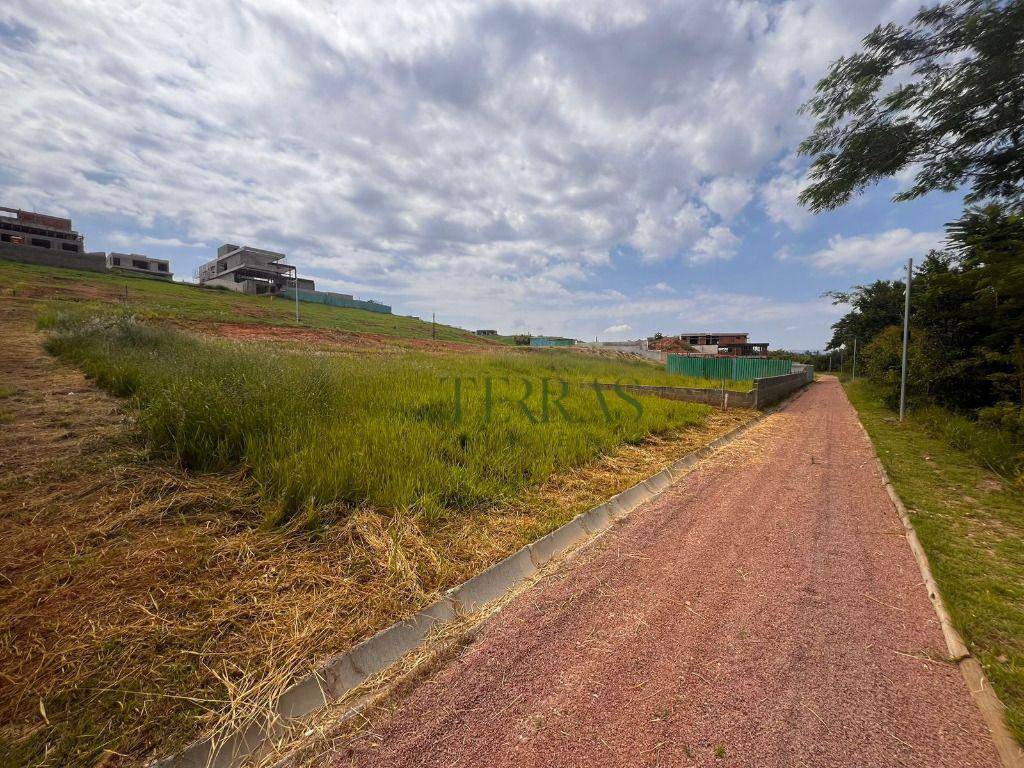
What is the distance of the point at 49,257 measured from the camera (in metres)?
34.5

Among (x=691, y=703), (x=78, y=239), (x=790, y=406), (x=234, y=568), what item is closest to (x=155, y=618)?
(x=234, y=568)

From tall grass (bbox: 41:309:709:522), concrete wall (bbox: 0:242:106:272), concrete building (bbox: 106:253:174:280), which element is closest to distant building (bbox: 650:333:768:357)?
tall grass (bbox: 41:309:709:522)

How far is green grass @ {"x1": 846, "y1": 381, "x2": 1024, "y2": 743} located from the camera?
1933mm

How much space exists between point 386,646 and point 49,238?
75.4 meters

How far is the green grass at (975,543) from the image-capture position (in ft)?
6.34

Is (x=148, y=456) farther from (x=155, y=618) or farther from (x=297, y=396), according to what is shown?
(x=155, y=618)

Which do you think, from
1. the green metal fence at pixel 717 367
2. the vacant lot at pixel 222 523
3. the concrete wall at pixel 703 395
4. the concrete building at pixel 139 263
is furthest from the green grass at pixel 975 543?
the concrete building at pixel 139 263

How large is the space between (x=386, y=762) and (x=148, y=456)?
3438mm

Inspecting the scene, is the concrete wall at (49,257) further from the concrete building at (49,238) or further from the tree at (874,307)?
the tree at (874,307)

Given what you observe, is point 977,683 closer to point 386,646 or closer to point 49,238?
point 386,646

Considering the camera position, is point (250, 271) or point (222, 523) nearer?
point (222, 523)

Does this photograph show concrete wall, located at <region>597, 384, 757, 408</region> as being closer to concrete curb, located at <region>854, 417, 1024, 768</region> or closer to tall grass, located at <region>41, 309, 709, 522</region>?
tall grass, located at <region>41, 309, 709, 522</region>

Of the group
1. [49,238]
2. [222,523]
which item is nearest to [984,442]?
[222,523]

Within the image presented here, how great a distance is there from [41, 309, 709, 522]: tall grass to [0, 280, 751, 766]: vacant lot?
0.03 metres
